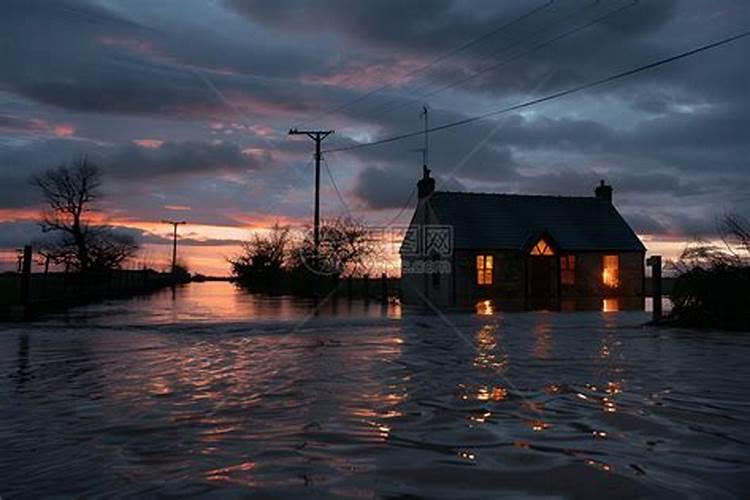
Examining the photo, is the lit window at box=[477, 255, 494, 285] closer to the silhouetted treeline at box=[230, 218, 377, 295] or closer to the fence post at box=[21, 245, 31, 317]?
the silhouetted treeline at box=[230, 218, 377, 295]

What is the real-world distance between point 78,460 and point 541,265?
3621 centimetres

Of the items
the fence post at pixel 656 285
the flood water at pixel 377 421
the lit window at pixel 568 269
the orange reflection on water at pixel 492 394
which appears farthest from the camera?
the lit window at pixel 568 269

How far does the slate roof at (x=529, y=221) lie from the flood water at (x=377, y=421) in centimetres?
2631

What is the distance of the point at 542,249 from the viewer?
39.4 metres

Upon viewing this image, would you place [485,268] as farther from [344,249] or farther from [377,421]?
[377,421]

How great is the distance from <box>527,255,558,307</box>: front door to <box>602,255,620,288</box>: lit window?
3.37m

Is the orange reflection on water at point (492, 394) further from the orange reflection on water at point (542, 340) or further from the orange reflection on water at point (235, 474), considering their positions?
the orange reflection on water at point (542, 340)

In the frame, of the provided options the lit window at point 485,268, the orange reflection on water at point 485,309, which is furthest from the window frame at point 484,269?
the orange reflection on water at point 485,309

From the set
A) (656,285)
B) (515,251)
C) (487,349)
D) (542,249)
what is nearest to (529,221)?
(542,249)

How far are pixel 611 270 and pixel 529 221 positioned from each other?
17.4 feet

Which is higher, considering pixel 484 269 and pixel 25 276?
pixel 484 269

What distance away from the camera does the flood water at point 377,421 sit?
445 cm

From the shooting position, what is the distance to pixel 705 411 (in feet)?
22.0

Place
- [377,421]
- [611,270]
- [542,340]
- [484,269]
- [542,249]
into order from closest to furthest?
1. [377,421]
2. [542,340]
3. [484,269]
4. [542,249]
5. [611,270]
